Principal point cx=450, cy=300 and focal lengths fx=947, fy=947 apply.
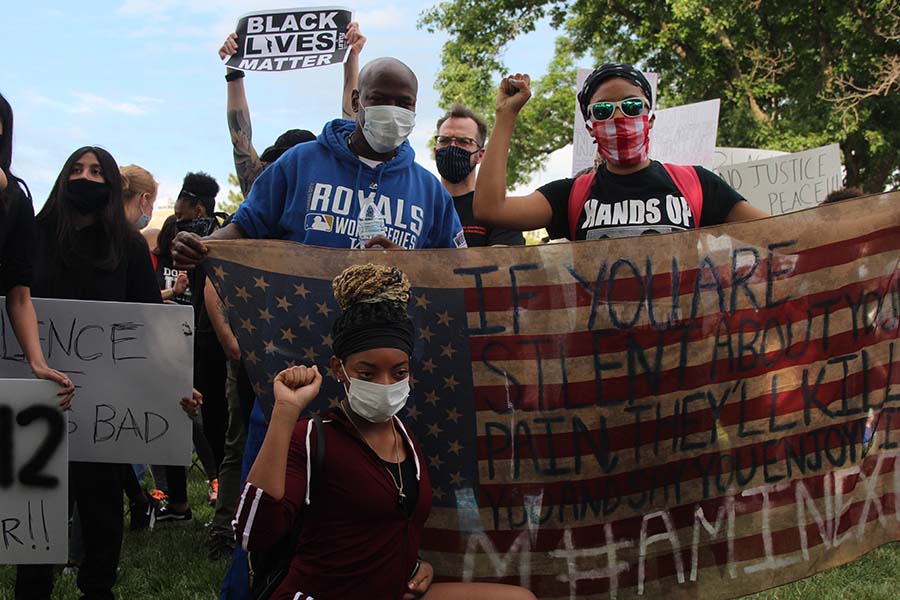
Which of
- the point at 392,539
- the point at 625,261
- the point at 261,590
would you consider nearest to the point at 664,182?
the point at 625,261

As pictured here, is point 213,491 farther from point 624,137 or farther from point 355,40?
point 624,137

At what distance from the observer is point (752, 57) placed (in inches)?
744

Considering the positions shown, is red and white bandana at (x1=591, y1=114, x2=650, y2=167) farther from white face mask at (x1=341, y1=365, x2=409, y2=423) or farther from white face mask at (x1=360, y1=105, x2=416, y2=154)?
white face mask at (x1=341, y1=365, x2=409, y2=423)

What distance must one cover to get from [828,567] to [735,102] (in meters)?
17.4

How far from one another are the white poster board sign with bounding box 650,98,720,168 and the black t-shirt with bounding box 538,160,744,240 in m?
5.57

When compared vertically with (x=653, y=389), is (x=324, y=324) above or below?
above

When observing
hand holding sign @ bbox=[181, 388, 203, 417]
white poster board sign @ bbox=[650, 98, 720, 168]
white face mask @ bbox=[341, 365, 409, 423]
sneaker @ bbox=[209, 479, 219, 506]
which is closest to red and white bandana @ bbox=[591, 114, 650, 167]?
white face mask @ bbox=[341, 365, 409, 423]

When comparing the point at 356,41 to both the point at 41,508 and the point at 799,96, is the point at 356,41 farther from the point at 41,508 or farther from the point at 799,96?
the point at 799,96

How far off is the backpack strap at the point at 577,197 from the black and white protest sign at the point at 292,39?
2.37 m

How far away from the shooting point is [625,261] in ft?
10.3

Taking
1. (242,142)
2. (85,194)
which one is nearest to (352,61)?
(242,142)

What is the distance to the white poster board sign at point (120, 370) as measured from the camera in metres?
3.83

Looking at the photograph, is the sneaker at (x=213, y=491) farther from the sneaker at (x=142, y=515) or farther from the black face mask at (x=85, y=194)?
the black face mask at (x=85, y=194)

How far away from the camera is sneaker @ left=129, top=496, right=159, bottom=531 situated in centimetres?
565
